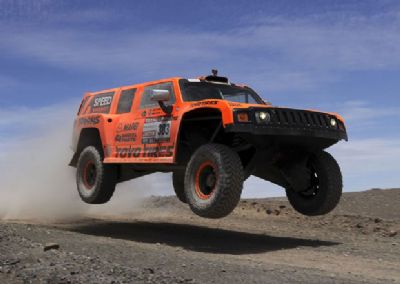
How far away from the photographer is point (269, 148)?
Answer: 8.37m

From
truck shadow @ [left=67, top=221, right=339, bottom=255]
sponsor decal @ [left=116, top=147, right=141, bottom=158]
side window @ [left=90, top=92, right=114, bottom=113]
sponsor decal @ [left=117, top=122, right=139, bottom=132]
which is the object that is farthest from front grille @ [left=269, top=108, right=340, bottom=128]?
side window @ [left=90, top=92, right=114, bottom=113]

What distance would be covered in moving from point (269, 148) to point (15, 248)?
13.2 feet

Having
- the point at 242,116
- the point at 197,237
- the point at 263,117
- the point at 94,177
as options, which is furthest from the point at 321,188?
the point at 94,177

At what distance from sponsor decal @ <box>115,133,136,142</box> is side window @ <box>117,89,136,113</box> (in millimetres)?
523

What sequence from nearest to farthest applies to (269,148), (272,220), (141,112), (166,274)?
1. (166,274)
2. (269,148)
3. (141,112)
4. (272,220)

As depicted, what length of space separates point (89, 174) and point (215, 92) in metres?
3.31

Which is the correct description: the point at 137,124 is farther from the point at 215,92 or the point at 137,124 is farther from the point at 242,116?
the point at 242,116

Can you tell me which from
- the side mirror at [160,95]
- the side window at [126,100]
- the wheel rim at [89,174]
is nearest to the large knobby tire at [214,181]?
the side mirror at [160,95]

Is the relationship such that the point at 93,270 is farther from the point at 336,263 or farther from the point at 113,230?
the point at 113,230

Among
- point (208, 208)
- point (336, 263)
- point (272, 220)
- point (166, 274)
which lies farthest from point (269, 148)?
point (272, 220)

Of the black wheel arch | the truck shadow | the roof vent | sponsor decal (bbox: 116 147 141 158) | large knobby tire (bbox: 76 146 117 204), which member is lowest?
the truck shadow

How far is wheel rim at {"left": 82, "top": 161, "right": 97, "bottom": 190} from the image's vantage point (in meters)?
10.7

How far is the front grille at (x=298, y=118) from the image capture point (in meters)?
7.84

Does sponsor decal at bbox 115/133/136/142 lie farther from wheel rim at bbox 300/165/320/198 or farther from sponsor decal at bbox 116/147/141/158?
wheel rim at bbox 300/165/320/198
